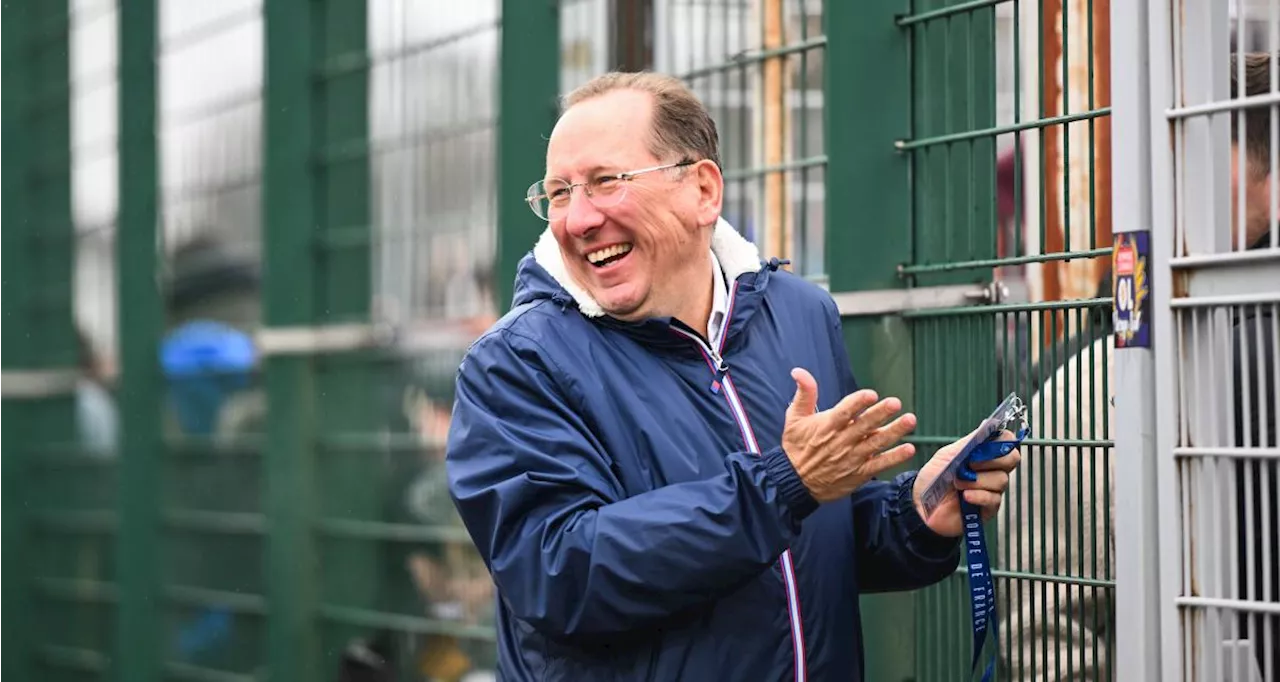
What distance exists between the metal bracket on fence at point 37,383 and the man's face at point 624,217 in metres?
7.69

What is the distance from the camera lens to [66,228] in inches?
427

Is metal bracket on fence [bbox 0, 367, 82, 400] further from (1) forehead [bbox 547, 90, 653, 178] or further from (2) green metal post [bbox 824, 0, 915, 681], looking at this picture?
(1) forehead [bbox 547, 90, 653, 178]

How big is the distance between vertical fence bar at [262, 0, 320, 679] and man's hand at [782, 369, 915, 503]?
496cm

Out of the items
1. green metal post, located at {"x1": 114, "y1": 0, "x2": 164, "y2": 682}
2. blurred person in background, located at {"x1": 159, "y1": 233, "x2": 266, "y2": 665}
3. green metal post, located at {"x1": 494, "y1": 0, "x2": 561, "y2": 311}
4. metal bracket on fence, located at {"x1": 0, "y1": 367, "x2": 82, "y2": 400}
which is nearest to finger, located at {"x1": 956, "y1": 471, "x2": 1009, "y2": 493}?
green metal post, located at {"x1": 494, "y1": 0, "x2": 561, "y2": 311}

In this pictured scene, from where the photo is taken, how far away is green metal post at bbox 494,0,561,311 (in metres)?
6.36

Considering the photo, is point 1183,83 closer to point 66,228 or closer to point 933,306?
point 933,306

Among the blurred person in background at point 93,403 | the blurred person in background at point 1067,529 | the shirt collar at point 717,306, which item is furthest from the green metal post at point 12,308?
the shirt collar at point 717,306

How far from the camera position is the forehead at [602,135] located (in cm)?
371

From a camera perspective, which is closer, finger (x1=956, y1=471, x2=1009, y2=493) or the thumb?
the thumb

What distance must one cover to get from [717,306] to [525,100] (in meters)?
2.69

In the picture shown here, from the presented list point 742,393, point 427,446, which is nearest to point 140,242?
point 427,446

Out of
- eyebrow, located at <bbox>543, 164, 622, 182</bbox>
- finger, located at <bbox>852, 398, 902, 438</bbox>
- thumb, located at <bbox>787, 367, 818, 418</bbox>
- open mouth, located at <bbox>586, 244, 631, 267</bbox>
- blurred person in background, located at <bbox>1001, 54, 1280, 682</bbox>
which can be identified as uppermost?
eyebrow, located at <bbox>543, 164, 622, 182</bbox>

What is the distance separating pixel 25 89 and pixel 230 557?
3710 mm

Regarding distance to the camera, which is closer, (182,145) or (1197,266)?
(1197,266)
